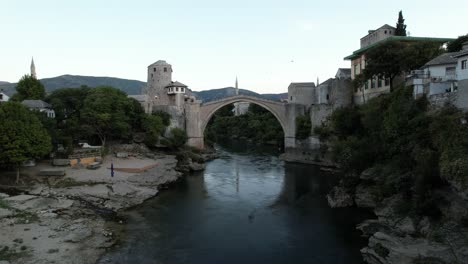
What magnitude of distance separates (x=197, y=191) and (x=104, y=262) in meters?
12.9

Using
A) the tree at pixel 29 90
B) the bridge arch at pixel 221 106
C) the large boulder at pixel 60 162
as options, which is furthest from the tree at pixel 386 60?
the tree at pixel 29 90

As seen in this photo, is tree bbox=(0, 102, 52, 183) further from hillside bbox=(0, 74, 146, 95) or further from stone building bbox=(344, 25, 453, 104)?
hillside bbox=(0, 74, 146, 95)

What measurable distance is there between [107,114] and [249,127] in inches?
1547

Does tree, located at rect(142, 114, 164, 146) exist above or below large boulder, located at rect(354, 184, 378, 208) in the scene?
above

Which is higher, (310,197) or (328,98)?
(328,98)

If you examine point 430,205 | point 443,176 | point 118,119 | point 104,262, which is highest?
point 118,119

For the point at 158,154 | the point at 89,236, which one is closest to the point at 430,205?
the point at 89,236

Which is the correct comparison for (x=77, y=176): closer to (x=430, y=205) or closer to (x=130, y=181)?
(x=130, y=181)

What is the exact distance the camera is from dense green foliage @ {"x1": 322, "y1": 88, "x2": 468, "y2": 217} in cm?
1526

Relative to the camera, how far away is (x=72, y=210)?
20.5 m

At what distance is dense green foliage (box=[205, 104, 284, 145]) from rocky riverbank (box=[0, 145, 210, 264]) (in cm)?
2544

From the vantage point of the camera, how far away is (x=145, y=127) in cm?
3772

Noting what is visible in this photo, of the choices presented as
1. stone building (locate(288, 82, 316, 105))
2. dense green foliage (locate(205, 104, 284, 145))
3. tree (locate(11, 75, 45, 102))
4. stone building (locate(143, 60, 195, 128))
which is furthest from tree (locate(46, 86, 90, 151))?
stone building (locate(288, 82, 316, 105))

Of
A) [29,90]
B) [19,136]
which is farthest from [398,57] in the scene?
[29,90]
